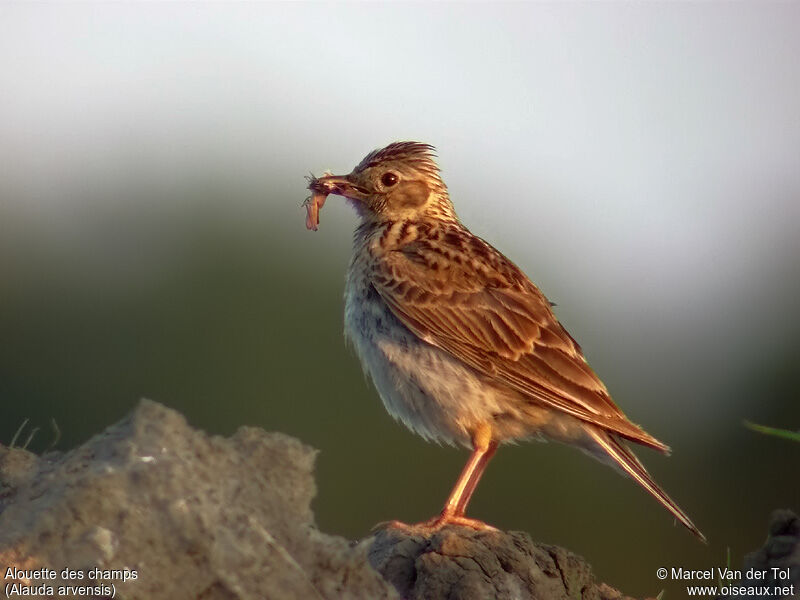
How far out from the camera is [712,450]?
22.3 m

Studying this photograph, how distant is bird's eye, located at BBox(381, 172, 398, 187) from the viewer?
1024 cm

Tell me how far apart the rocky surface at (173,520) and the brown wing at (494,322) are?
2.73m

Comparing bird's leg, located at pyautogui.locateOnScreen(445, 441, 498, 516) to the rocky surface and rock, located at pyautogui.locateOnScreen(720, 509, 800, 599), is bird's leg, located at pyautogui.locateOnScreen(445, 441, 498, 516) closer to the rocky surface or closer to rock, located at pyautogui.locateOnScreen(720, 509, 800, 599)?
rock, located at pyautogui.locateOnScreen(720, 509, 800, 599)

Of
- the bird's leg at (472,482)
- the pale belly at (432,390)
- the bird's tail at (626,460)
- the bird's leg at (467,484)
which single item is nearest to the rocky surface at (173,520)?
the bird's leg at (467,484)

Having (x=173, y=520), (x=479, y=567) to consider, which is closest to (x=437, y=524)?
(x=479, y=567)

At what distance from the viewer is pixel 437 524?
798cm

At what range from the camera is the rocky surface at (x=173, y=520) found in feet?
17.8

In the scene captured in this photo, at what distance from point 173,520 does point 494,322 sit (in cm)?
398

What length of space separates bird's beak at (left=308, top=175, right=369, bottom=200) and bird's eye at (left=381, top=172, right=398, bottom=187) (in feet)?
0.50

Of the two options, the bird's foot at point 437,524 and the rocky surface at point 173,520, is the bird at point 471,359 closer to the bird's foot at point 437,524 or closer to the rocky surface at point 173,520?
the bird's foot at point 437,524

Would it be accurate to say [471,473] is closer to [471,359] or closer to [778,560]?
[471,359]

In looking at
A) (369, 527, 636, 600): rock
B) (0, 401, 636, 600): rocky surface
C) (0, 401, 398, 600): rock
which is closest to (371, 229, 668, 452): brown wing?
(369, 527, 636, 600): rock

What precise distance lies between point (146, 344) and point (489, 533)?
568 inches

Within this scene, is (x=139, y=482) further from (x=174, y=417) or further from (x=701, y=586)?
(x=701, y=586)
